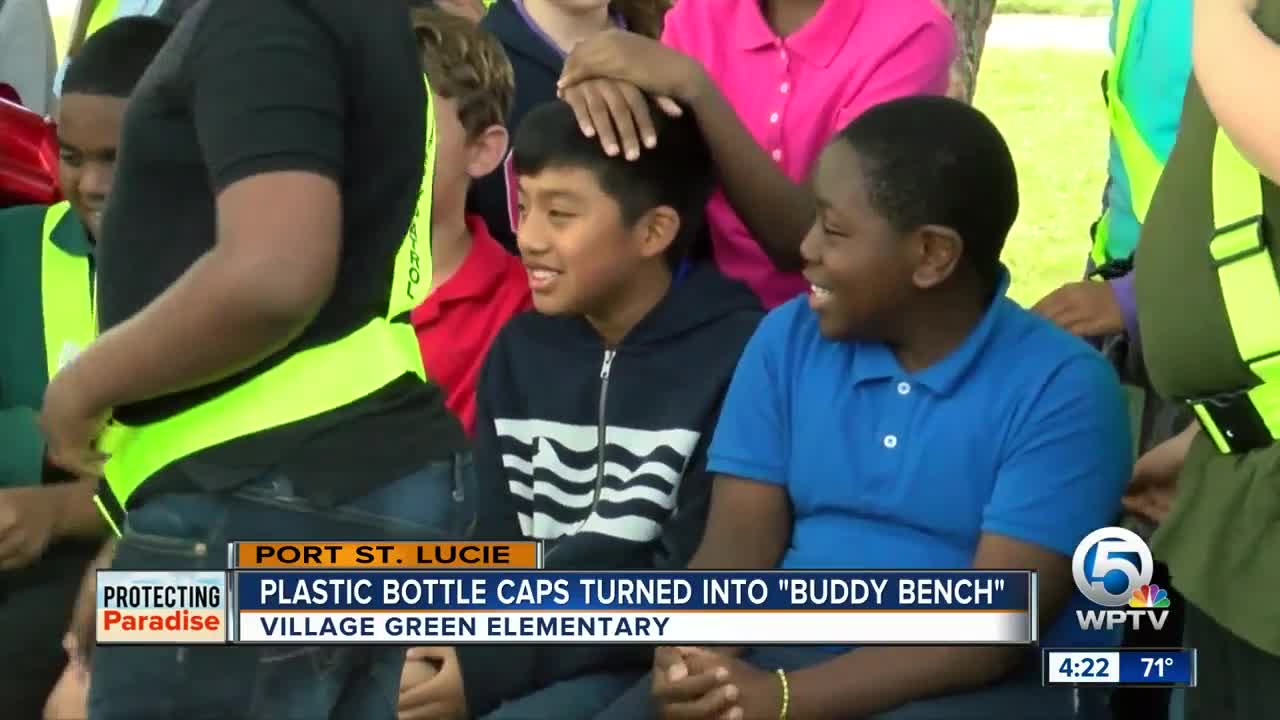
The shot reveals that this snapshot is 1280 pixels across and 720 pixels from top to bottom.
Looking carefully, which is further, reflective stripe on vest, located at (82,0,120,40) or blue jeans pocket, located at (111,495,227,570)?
reflective stripe on vest, located at (82,0,120,40)

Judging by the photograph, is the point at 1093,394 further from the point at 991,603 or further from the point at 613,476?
the point at 613,476

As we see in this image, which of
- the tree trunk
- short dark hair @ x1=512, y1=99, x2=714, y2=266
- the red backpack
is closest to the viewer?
short dark hair @ x1=512, y1=99, x2=714, y2=266

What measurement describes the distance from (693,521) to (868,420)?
0.35m

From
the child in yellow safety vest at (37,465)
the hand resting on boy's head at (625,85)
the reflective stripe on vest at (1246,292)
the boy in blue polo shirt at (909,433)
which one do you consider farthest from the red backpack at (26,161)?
the reflective stripe on vest at (1246,292)

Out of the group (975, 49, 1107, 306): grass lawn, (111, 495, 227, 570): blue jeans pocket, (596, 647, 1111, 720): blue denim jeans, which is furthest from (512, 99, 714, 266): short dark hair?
(975, 49, 1107, 306): grass lawn

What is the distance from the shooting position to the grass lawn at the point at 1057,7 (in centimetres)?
→ 979

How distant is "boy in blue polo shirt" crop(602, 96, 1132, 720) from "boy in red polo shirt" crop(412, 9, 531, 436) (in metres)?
0.64

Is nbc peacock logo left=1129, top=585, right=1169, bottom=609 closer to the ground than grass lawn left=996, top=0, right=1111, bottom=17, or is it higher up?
closer to the ground

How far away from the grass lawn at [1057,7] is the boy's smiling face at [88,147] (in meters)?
7.69

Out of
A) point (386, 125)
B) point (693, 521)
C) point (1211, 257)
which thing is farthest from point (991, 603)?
point (386, 125)

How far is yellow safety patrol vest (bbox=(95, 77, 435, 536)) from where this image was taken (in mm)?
1813

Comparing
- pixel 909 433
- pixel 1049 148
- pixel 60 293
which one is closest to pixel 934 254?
pixel 909 433

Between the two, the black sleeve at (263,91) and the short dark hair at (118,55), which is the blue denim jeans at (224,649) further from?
the short dark hair at (118,55)

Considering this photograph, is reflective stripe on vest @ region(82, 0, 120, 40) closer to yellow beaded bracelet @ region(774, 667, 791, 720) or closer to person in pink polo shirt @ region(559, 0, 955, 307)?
person in pink polo shirt @ region(559, 0, 955, 307)
